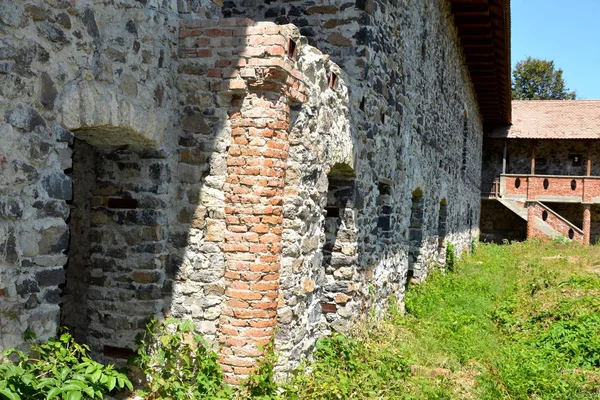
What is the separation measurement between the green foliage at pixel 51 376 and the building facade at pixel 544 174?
78.8ft

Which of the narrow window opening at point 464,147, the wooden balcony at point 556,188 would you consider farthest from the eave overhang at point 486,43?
the wooden balcony at point 556,188

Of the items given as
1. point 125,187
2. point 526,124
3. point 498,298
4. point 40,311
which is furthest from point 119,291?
point 526,124

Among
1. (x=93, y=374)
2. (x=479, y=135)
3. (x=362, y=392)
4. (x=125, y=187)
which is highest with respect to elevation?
(x=479, y=135)

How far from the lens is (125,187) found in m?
4.33

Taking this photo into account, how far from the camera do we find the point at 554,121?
86.5 ft

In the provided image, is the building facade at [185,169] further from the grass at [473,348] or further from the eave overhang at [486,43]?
the eave overhang at [486,43]

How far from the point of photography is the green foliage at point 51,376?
9.04 feet

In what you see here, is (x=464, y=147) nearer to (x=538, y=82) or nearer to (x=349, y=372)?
(x=349, y=372)

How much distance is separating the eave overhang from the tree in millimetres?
20420

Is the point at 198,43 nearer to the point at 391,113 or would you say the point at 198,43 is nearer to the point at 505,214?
the point at 391,113

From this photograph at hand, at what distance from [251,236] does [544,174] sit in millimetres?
25813

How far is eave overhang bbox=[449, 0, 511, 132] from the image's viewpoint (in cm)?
1246

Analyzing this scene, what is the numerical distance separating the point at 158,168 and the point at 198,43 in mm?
1077

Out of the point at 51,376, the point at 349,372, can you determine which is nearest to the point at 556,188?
the point at 349,372
